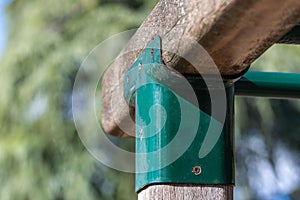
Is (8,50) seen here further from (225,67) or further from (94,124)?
(225,67)

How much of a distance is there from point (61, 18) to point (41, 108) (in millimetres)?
459

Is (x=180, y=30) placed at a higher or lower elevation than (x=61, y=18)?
lower

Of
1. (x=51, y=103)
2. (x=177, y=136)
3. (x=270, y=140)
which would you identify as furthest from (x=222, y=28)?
(x=270, y=140)

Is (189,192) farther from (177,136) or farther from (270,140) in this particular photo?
(270,140)

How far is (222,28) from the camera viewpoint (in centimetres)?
56

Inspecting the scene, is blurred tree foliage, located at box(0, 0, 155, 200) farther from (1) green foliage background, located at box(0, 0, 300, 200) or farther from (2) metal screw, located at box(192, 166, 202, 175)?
(2) metal screw, located at box(192, 166, 202, 175)

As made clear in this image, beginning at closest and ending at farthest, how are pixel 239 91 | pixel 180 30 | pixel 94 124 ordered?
1. pixel 180 30
2. pixel 239 91
3. pixel 94 124

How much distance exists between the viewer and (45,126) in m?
2.65

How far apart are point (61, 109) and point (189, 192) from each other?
2056 millimetres

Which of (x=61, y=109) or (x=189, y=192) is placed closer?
(x=189, y=192)

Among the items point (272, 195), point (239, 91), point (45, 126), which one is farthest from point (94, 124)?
point (239, 91)

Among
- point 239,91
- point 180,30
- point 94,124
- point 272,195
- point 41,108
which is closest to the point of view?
point 180,30

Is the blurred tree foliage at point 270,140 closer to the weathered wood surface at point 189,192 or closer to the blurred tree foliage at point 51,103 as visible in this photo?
the blurred tree foliage at point 51,103

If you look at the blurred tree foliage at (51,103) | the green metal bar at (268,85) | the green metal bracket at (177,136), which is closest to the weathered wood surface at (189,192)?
the green metal bracket at (177,136)
